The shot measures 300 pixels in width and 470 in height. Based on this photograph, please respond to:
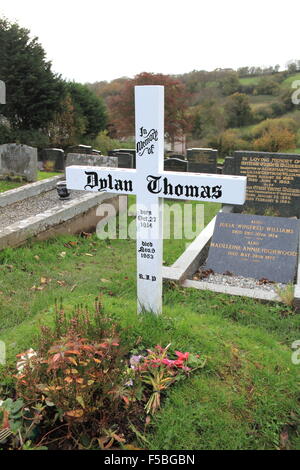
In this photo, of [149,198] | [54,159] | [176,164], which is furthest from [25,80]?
[149,198]

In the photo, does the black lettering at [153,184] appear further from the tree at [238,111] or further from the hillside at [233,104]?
the tree at [238,111]

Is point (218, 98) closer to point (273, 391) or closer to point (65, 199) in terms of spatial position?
point (65, 199)

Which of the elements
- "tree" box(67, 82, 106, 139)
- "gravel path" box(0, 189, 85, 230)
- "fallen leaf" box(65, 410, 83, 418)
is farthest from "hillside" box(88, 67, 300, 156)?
"fallen leaf" box(65, 410, 83, 418)

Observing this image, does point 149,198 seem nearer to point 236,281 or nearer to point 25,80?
point 236,281

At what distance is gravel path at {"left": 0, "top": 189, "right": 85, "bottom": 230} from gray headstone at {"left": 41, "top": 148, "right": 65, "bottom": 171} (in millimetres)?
4494

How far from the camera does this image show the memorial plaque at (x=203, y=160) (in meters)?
12.6

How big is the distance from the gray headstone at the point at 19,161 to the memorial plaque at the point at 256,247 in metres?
6.34

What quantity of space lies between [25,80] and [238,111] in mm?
18804

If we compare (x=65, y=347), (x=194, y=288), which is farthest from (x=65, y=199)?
(x=65, y=347)

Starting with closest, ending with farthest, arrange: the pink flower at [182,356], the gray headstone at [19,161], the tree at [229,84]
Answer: the pink flower at [182,356]
the gray headstone at [19,161]
the tree at [229,84]

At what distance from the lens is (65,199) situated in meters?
9.24

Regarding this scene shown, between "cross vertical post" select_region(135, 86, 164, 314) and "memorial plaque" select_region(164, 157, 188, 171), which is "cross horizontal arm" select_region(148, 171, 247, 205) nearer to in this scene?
"cross vertical post" select_region(135, 86, 164, 314)

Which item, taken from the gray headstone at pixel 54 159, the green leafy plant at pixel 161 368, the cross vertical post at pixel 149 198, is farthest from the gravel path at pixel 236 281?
the gray headstone at pixel 54 159

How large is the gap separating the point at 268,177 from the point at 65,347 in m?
6.64
